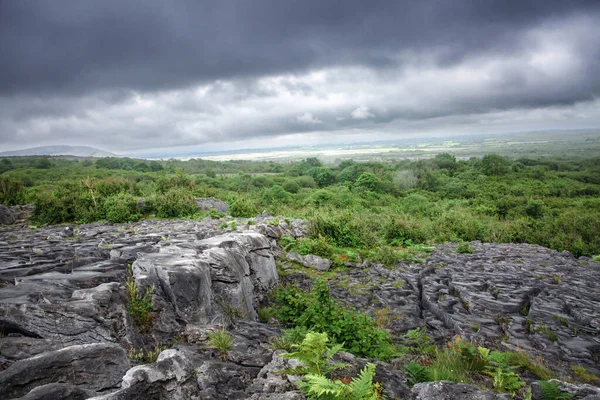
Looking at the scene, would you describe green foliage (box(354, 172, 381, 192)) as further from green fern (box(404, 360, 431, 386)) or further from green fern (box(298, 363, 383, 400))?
green fern (box(298, 363, 383, 400))

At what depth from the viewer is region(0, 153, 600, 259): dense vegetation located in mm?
20750

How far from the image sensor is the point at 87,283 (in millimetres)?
7086

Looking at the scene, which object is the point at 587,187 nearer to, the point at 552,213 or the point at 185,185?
the point at 552,213

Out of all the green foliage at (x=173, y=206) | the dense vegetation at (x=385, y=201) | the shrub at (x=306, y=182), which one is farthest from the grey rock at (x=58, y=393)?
the shrub at (x=306, y=182)

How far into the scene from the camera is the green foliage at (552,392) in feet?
16.1

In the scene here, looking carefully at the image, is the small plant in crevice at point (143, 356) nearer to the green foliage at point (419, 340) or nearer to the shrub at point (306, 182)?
the green foliage at point (419, 340)

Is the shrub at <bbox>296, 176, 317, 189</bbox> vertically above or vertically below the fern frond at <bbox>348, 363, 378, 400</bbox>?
below

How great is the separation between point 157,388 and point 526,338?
883 centimetres

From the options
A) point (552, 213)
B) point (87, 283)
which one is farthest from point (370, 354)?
point (552, 213)

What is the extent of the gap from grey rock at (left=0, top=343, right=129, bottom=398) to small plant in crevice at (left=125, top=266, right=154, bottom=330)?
1.46 meters

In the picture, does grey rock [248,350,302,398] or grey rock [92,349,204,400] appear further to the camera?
grey rock [248,350,302,398]

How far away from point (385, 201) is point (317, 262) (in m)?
33.4

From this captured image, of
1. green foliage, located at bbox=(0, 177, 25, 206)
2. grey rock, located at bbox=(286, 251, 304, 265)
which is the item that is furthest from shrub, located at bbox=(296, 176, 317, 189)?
grey rock, located at bbox=(286, 251, 304, 265)

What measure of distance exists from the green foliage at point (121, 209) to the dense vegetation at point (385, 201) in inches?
2.7
